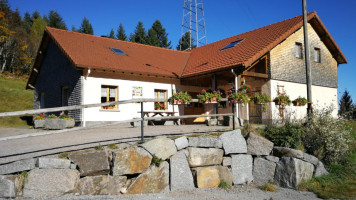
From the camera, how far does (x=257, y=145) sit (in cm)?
717

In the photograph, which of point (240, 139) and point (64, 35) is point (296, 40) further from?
point (64, 35)

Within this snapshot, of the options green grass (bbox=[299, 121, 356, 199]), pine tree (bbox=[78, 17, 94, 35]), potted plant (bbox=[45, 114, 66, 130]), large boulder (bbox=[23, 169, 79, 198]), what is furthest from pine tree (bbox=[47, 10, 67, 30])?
green grass (bbox=[299, 121, 356, 199])

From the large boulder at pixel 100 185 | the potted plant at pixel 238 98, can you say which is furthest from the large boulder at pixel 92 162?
the potted plant at pixel 238 98

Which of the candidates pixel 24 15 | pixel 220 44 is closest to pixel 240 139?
pixel 220 44

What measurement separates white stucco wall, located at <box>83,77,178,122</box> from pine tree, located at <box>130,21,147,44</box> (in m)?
34.0

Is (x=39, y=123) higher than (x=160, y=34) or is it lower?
lower

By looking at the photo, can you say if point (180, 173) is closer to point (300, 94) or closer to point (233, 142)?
point (233, 142)

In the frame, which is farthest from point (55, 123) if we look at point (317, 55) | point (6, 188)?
point (317, 55)

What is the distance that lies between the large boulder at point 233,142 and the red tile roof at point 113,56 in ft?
25.6

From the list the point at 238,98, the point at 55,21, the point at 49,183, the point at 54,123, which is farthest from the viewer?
the point at 55,21

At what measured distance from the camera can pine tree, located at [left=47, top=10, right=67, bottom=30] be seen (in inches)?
2195

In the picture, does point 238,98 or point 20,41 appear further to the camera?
point 20,41

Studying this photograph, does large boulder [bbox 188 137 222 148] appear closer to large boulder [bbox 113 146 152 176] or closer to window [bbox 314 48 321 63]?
large boulder [bbox 113 146 152 176]

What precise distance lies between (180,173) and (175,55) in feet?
44.5
